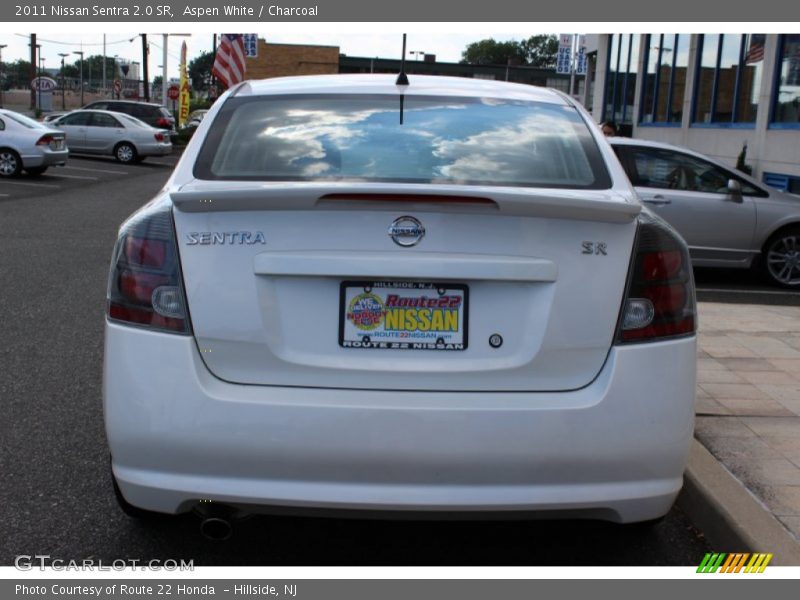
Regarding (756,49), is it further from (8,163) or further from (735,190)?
(8,163)

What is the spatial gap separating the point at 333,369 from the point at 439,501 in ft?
1.68

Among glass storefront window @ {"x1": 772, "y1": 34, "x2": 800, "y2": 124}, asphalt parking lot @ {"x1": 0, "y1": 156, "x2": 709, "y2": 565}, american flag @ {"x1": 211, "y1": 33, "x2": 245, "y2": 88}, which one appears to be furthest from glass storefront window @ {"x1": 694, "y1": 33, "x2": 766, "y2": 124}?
asphalt parking lot @ {"x1": 0, "y1": 156, "x2": 709, "y2": 565}

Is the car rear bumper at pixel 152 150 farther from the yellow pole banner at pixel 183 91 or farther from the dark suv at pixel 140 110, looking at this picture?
the yellow pole banner at pixel 183 91

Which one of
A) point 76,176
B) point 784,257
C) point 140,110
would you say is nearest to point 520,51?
point 140,110

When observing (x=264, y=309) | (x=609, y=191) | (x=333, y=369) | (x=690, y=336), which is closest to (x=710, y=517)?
(x=690, y=336)

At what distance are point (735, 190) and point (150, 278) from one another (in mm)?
8325

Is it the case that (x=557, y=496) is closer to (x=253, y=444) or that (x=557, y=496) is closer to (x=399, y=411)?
(x=399, y=411)

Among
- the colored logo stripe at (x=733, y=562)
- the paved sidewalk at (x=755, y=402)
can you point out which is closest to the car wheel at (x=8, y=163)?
the paved sidewalk at (x=755, y=402)

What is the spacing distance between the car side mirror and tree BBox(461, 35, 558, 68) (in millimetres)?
122639

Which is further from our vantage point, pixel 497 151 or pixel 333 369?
pixel 497 151

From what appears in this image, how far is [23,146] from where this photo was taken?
21.8 m

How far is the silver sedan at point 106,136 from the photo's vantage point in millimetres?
29953

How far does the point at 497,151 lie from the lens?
357 centimetres

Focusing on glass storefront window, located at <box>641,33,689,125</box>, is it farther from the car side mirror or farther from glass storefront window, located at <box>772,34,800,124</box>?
the car side mirror
